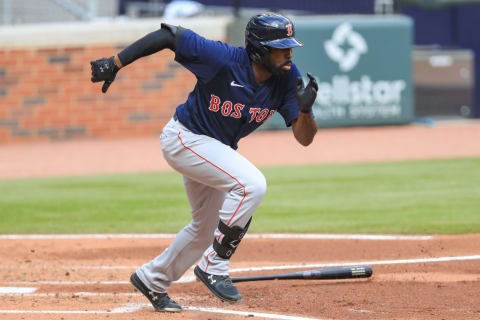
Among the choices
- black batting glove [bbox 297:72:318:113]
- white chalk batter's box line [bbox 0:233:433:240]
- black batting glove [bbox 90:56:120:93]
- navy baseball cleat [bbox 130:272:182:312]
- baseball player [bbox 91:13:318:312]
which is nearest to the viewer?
black batting glove [bbox 297:72:318:113]

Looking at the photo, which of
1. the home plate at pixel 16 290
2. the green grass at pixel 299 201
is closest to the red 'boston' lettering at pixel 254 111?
the home plate at pixel 16 290

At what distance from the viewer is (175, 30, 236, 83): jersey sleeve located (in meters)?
5.04

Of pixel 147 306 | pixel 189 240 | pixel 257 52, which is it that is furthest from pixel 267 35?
pixel 147 306

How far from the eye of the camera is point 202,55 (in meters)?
5.03

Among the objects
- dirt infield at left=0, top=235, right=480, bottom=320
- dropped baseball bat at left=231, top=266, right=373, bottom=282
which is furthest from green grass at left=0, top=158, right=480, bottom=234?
dropped baseball bat at left=231, top=266, right=373, bottom=282

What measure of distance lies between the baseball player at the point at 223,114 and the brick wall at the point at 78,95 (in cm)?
1197

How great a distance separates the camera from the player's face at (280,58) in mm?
5074

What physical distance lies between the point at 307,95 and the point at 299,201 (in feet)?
18.0

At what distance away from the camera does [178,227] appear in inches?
346

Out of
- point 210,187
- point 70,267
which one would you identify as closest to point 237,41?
point 70,267

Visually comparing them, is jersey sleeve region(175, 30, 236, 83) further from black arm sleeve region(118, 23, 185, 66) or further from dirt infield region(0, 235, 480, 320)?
dirt infield region(0, 235, 480, 320)

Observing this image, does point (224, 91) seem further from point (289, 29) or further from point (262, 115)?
point (289, 29)

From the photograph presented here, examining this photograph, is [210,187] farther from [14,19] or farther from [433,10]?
[433,10]

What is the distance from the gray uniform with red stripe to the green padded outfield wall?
11.9 meters
